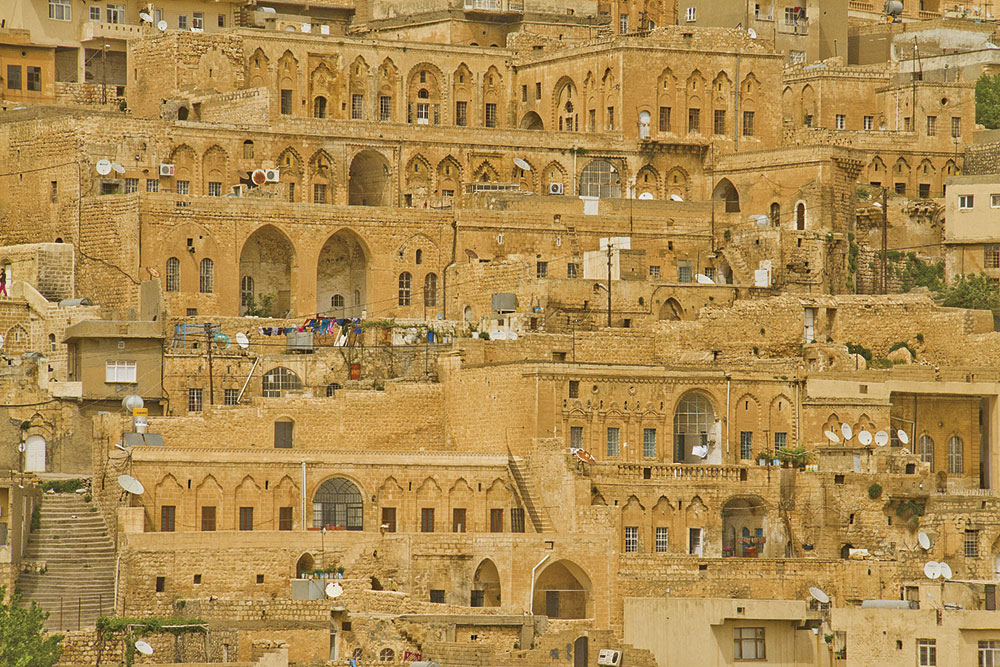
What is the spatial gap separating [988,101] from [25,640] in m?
42.7

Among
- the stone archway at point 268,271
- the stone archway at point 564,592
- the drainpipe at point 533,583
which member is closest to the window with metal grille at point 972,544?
the stone archway at point 564,592

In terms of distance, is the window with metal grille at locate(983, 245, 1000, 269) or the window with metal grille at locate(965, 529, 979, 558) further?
the window with metal grille at locate(983, 245, 1000, 269)

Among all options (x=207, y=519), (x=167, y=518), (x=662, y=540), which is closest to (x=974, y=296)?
(x=662, y=540)

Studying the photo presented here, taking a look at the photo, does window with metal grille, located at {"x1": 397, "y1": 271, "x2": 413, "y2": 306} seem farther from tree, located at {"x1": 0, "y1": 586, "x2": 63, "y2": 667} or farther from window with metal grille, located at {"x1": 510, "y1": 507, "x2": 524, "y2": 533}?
tree, located at {"x1": 0, "y1": 586, "x2": 63, "y2": 667}

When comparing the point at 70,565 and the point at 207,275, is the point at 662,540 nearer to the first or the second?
the point at 70,565

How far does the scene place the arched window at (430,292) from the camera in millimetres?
74750

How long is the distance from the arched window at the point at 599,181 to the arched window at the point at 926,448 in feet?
48.1

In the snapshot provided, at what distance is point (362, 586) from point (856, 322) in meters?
17.6

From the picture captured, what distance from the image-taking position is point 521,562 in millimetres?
60625

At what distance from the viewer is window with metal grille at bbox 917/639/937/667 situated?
5769cm

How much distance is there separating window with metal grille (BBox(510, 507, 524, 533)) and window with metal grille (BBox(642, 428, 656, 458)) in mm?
3635

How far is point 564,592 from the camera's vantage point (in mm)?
61219

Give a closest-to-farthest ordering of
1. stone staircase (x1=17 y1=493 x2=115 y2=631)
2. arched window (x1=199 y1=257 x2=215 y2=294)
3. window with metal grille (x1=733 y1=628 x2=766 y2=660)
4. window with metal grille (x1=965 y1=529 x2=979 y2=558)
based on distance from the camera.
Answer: stone staircase (x1=17 y1=493 x2=115 y2=631)
window with metal grille (x1=733 y1=628 x2=766 y2=660)
window with metal grille (x1=965 y1=529 x2=979 y2=558)
arched window (x1=199 y1=257 x2=215 y2=294)

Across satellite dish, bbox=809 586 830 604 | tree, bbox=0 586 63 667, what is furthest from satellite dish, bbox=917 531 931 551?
tree, bbox=0 586 63 667
